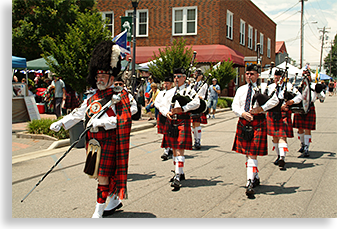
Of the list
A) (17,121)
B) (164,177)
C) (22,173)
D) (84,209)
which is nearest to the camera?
(84,209)

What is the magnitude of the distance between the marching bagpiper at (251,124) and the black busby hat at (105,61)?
2283mm

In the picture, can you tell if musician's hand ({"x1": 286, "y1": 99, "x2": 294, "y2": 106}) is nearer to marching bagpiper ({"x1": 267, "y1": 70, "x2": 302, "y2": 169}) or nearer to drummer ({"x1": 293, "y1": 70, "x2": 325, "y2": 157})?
marching bagpiper ({"x1": 267, "y1": 70, "x2": 302, "y2": 169})

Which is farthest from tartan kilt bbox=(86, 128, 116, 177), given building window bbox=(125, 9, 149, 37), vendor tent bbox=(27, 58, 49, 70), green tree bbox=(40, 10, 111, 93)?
building window bbox=(125, 9, 149, 37)

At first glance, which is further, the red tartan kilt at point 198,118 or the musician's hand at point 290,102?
the red tartan kilt at point 198,118

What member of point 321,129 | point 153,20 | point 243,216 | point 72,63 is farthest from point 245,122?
point 153,20

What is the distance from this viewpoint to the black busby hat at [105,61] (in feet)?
13.5

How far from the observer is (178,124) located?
19.4 feet

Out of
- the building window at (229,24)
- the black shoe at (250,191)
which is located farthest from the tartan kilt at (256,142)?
the building window at (229,24)

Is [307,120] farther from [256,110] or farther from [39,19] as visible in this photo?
[39,19]

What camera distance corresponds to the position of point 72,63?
10.8m

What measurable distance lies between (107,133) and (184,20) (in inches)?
954

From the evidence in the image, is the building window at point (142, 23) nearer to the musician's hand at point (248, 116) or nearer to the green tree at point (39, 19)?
the green tree at point (39, 19)
